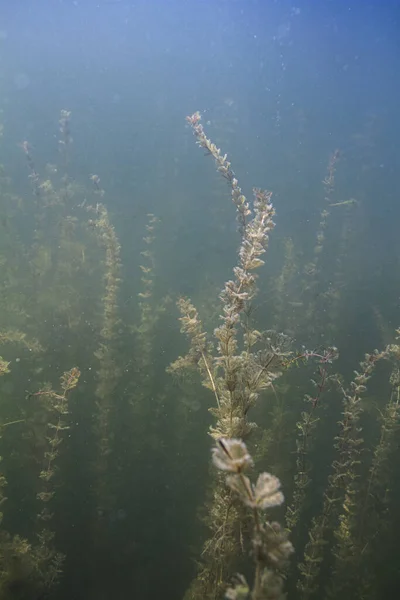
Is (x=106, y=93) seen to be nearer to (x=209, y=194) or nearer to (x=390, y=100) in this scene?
(x=209, y=194)

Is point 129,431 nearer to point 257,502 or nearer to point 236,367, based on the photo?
point 236,367

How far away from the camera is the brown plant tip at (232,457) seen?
1060 millimetres

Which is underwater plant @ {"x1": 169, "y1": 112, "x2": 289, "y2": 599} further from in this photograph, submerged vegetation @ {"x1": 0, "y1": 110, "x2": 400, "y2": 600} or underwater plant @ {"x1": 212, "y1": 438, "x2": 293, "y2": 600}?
submerged vegetation @ {"x1": 0, "y1": 110, "x2": 400, "y2": 600}

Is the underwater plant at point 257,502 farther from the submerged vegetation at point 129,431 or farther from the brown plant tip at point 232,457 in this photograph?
the submerged vegetation at point 129,431

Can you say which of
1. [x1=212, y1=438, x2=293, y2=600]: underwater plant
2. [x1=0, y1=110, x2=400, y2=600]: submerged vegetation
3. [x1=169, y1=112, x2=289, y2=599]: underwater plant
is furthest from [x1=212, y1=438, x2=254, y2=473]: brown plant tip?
[x1=0, y1=110, x2=400, y2=600]: submerged vegetation

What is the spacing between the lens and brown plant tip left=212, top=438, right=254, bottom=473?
1.06 meters

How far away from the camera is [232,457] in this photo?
1.10 m

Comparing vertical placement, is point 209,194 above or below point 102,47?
below

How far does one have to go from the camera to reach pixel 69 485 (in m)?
5.54

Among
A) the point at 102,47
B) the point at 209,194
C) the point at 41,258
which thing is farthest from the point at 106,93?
the point at 41,258

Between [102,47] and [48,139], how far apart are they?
3.19m

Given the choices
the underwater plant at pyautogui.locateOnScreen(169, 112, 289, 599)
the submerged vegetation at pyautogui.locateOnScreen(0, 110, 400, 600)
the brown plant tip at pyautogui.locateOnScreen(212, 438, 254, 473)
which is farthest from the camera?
the submerged vegetation at pyautogui.locateOnScreen(0, 110, 400, 600)

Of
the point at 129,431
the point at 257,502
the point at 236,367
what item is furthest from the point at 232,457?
the point at 129,431

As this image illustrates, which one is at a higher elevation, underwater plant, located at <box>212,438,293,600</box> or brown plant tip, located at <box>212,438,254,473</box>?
brown plant tip, located at <box>212,438,254,473</box>
